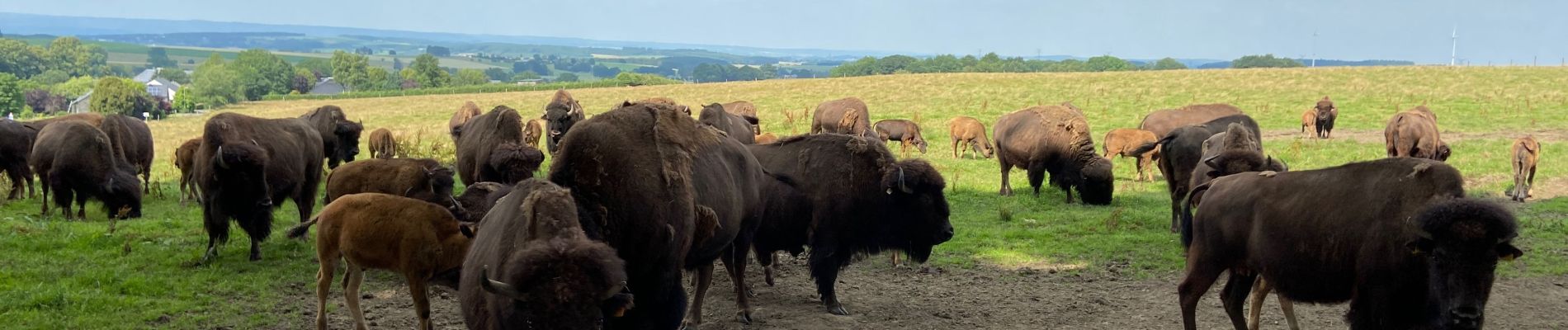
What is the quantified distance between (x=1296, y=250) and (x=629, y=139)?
12.8ft

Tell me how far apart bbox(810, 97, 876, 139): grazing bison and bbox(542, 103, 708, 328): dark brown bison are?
19.1 metres

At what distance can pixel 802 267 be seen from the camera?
11.3m

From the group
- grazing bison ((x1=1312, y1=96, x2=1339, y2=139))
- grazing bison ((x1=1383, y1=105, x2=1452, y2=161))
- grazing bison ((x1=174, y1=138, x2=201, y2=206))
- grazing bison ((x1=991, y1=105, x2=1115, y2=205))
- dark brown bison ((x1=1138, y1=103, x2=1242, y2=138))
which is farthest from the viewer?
grazing bison ((x1=1312, y1=96, x2=1339, y2=139))

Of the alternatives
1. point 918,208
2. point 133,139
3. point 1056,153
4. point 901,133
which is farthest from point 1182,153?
point 133,139

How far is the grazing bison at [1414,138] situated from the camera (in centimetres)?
1953

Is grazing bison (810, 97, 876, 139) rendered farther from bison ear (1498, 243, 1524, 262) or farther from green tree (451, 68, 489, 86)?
green tree (451, 68, 489, 86)

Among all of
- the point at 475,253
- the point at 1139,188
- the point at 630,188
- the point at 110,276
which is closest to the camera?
the point at 475,253

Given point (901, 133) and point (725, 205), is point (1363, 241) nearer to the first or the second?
point (725, 205)

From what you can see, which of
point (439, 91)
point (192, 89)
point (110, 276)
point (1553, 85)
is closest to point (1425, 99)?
point (1553, 85)

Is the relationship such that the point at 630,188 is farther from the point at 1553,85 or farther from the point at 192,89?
the point at 192,89

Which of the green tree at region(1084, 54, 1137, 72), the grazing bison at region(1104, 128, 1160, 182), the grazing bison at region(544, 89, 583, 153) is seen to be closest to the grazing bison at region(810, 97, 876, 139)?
the grazing bison at region(1104, 128, 1160, 182)

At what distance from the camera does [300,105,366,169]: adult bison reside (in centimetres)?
1759

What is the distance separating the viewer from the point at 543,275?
4305mm

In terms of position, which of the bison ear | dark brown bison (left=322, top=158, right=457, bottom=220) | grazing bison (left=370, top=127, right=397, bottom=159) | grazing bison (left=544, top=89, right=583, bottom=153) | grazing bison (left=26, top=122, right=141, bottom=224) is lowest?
grazing bison (left=370, top=127, right=397, bottom=159)
